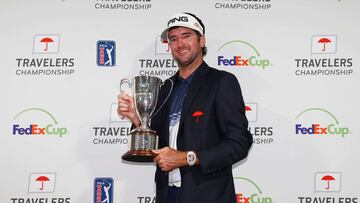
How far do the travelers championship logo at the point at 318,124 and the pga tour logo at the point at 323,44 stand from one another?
0.38 m

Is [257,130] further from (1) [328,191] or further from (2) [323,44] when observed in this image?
(2) [323,44]

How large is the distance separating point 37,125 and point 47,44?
0.54 metres

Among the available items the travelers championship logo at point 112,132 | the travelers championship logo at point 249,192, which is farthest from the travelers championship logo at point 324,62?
the travelers championship logo at point 112,132

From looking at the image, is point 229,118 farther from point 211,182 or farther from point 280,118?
point 280,118

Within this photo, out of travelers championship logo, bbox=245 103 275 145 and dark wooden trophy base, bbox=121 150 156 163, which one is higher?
travelers championship logo, bbox=245 103 275 145

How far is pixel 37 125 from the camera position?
2666mm

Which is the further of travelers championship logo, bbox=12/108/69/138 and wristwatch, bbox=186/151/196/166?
travelers championship logo, bbox=12/108/69/138

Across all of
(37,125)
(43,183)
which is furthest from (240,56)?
(43,183)

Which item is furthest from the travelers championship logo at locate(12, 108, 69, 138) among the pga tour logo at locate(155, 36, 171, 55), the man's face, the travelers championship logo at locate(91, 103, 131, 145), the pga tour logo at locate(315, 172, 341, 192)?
the pga tour logo at locate(315, 172, 341, 192)

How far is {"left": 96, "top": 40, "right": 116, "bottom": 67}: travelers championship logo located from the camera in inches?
106

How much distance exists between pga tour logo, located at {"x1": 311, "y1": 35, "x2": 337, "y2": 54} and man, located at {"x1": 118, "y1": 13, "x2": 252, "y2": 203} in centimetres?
99

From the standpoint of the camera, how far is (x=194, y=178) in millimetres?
1728

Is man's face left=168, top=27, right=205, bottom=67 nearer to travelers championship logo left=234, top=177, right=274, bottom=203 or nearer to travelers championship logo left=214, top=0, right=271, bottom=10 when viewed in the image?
travelers championship logo left=214, top=0, right=271, bottom=10

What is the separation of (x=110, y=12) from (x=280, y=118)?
1300 mm
